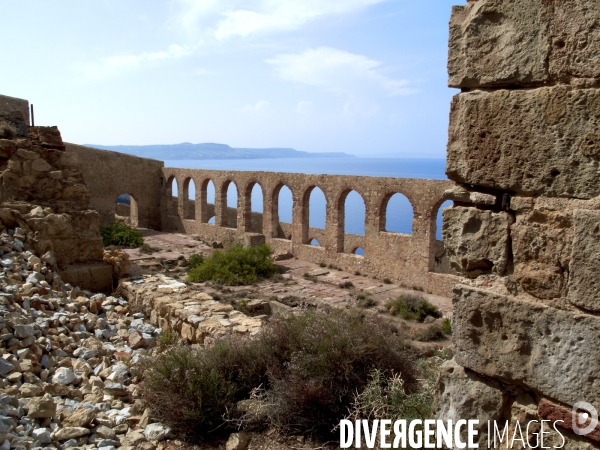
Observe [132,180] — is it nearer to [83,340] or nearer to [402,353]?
[83,340]

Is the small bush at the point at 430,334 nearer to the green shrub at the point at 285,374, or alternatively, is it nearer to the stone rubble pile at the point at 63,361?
the green shrub at the point at 285,374

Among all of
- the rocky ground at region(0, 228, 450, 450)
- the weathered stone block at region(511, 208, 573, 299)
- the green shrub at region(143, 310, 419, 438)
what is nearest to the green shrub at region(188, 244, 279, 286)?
the rocky ground at region(0, 228, 450, 450)

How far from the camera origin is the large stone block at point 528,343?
191 centimetres

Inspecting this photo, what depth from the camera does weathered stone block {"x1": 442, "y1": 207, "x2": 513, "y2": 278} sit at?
2189 mm

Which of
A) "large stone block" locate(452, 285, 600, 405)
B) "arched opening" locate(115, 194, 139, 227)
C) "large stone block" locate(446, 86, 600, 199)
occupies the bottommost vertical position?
"arched opening" locate(115, 194, 139, 227)

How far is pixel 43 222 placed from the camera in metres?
7.15

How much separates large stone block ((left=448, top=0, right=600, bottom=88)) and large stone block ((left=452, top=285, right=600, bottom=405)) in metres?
1.01

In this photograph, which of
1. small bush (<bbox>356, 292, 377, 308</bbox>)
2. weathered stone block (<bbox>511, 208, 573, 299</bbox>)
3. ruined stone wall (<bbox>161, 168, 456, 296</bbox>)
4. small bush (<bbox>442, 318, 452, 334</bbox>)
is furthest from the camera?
ruined stone wall (<bbox>161, 168, 456, 296</bbox>)

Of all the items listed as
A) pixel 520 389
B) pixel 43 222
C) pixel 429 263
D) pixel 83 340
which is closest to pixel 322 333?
pixel 520 389

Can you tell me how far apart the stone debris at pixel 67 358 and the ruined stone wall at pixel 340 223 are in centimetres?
798

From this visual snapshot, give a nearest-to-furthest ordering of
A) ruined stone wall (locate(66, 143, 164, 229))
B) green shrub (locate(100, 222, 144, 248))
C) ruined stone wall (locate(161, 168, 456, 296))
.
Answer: ruined stone wall (locate(161, 168, 456, 296)) → green shrub (locate(100, 222, 144, 248)) → ruined stone wall (locate(66, 143, 164, 229))

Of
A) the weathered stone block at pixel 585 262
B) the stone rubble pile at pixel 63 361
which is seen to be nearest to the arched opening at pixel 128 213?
the stone rubble pile at pixel 63 361

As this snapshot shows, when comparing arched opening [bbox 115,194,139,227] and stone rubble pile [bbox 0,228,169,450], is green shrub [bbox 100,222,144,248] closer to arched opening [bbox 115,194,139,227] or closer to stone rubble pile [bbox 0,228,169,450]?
arched opening [bbox 115,194,139,227]

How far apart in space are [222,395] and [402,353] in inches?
64.1
